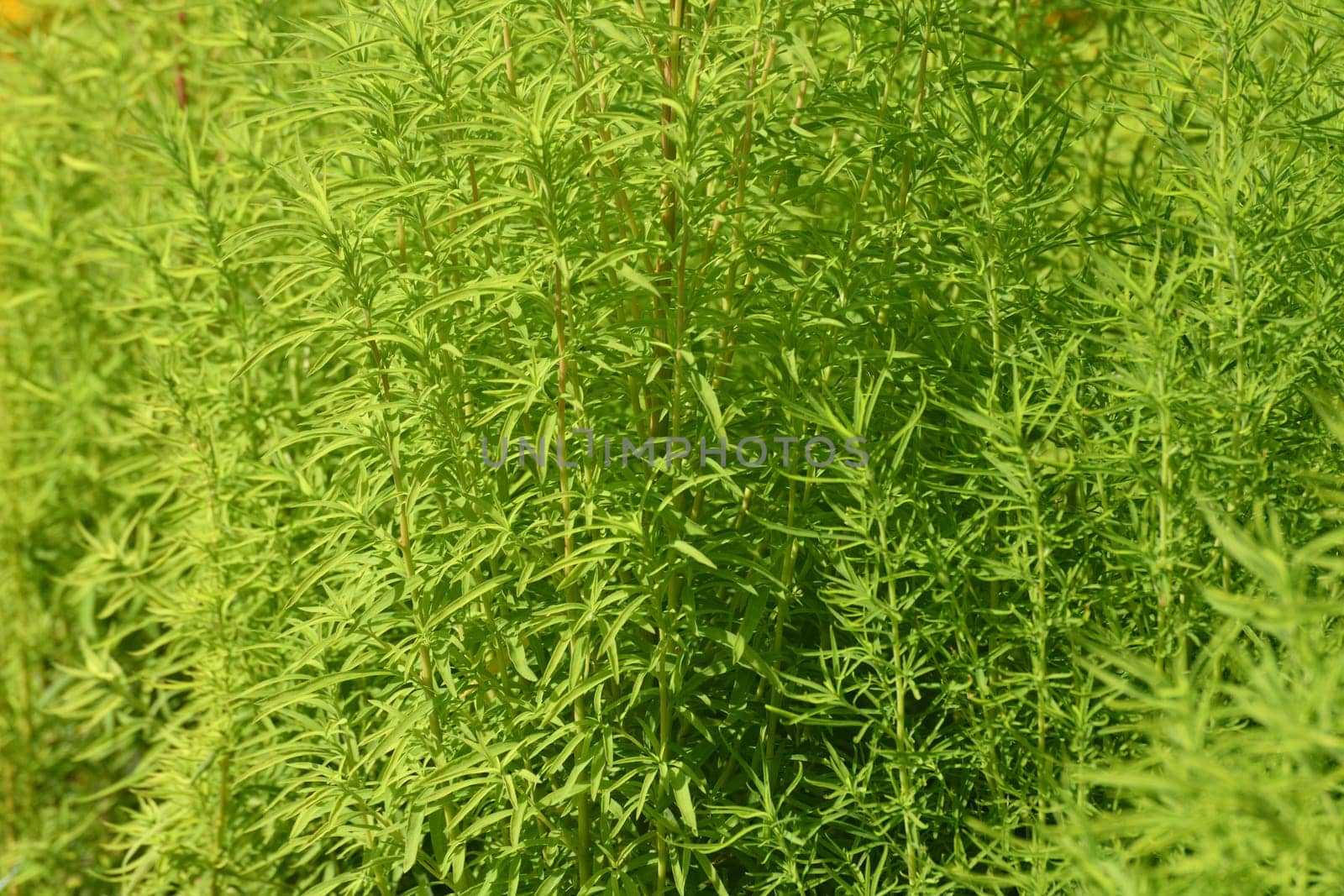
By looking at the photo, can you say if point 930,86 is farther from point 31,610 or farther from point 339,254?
point 31,610

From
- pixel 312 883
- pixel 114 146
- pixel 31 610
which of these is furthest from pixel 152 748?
pixel 114 146

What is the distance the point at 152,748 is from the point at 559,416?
1.76 meters

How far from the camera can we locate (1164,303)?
1455mm

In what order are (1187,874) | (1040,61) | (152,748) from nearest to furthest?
(1187,874) < (1040,61) < (152,748)

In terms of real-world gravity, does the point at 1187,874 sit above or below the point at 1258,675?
below

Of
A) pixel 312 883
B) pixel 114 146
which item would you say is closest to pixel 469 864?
pixel 312 883

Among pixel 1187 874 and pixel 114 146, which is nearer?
pixel 1187 874

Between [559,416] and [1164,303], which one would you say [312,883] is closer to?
[559,416]

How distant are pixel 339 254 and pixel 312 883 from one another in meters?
1.20

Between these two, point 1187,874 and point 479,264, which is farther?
point 479,264

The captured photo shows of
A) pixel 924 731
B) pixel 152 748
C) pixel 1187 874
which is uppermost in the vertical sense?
pixel 1187 874

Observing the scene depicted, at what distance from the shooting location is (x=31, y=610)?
2.84 metres

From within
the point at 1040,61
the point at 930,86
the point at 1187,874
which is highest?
the point at 930,86

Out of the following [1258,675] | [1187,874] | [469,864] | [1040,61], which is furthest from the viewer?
[1040,61]
